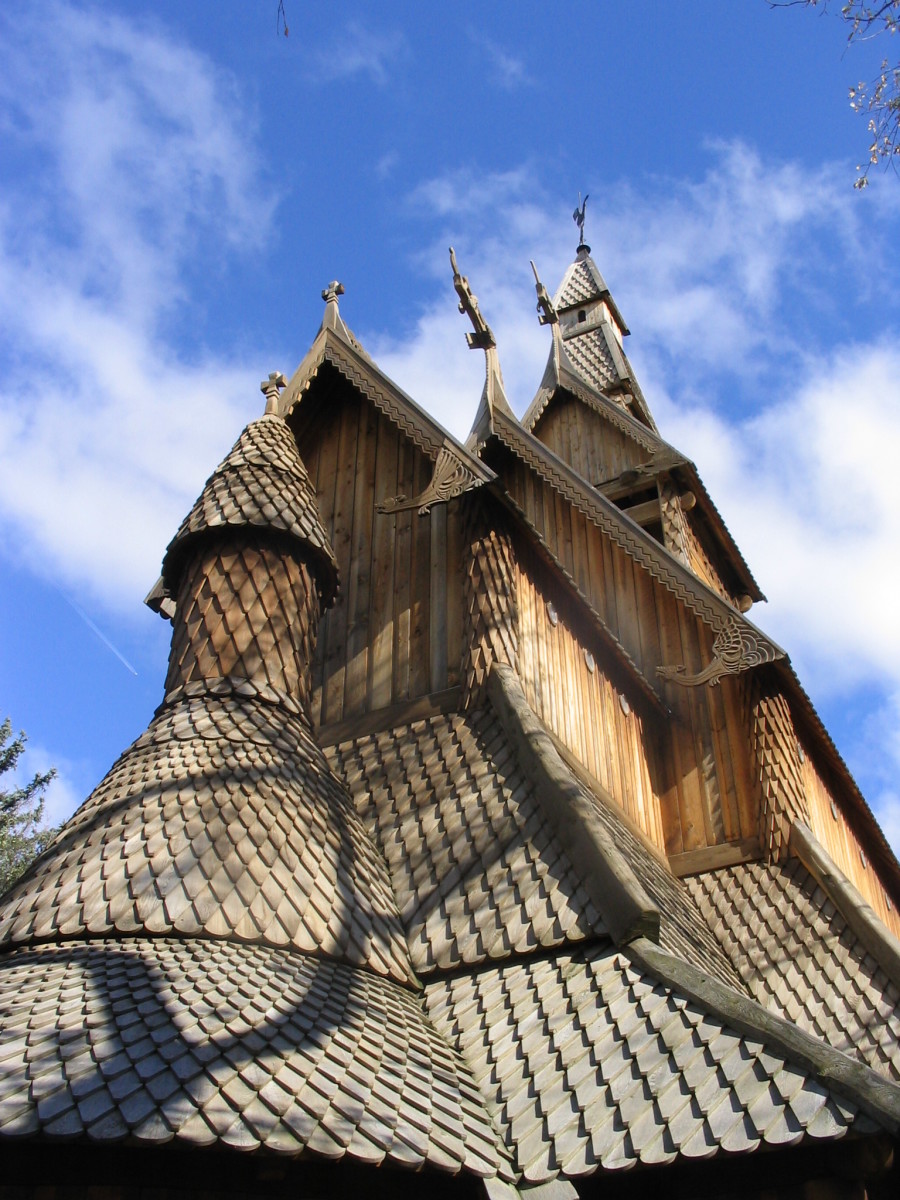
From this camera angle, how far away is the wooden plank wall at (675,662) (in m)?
9.95

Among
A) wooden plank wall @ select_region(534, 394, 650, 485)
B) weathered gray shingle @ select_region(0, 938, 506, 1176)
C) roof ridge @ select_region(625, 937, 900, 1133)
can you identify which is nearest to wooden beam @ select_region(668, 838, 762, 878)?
roof ridge @ select_region(625, 937, 900, 1133)

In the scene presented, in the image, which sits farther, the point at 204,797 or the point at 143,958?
the point at 204,797

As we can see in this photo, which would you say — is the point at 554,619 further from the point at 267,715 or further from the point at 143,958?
the point at 143,958

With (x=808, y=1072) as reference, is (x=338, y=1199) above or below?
below

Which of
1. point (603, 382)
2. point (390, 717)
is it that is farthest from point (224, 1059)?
point (603, 382)

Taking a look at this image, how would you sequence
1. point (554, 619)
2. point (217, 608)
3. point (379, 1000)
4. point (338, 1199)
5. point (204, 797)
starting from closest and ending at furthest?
point (338, 1199) < point (379, 1000) < point (204, 797) < point (217, 608) < point (554, 619)

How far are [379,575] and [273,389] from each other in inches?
77.0

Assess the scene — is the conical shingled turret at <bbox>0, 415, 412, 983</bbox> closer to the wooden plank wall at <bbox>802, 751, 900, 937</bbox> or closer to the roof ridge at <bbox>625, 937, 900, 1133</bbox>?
the roof ridge at <bbox>625, 937, 900, 1133</bbox>

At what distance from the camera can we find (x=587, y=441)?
55.2ft

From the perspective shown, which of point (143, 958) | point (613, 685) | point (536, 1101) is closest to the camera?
point (536, 1101)

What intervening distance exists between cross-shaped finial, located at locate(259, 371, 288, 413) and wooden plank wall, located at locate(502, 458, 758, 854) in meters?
3.89

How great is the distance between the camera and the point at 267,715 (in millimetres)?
7266

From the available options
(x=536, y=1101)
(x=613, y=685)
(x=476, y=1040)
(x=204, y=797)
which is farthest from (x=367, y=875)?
(x=613, y=685)

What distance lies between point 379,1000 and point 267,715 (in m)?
2.44
